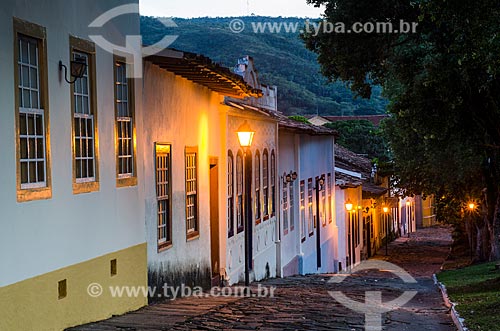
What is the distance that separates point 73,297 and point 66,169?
1.55 metres

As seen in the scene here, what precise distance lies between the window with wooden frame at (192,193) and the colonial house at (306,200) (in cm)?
909

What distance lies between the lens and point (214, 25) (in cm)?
11856

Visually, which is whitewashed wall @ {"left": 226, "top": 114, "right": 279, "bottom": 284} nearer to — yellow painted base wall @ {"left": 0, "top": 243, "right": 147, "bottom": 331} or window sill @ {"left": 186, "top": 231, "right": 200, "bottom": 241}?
window sill @ {"left": 186, "top": 231, "right": 200, "bottom": 241}

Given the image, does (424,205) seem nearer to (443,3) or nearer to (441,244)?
(441,244)

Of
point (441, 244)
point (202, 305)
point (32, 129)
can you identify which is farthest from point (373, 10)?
point (441, 244)

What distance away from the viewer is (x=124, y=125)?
12.9 m

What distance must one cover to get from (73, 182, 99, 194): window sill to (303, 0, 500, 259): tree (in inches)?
195

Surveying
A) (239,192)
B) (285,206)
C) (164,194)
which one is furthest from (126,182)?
(285,206)

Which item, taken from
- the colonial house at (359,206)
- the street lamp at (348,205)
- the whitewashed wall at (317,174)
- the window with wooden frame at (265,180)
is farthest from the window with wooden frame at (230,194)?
the street lamp at (348,205)

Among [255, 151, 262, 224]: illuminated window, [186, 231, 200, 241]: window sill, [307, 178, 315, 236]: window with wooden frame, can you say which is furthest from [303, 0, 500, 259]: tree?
[307, 178, 315, 236]: window with wooden frame

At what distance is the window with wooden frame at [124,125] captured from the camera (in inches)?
494

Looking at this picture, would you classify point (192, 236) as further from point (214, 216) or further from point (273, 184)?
point (273, 184)

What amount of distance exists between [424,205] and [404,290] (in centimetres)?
6205

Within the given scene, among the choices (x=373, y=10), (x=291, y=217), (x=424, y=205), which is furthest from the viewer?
(x=424, y=205)
